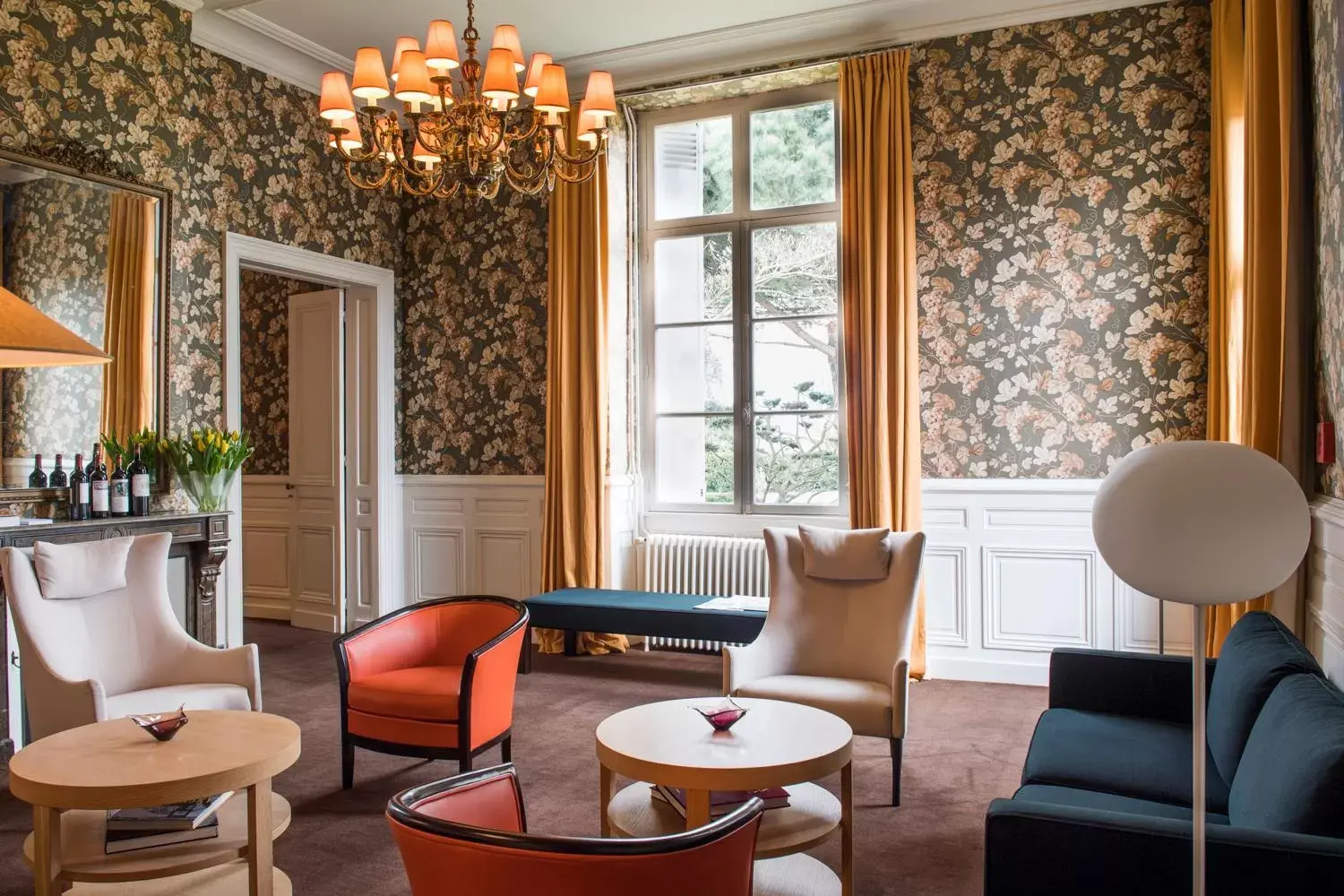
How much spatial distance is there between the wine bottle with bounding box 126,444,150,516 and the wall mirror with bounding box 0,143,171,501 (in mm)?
128

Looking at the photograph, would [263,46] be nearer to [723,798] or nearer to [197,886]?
[197,886]

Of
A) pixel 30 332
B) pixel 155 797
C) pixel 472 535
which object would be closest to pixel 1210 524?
pixel 30 332

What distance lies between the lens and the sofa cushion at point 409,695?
127 inches

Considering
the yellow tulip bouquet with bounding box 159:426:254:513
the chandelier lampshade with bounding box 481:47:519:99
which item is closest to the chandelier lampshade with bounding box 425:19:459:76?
the chandelier lampshade with bounding box 481:47:519:99

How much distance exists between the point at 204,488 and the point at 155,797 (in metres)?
2.47

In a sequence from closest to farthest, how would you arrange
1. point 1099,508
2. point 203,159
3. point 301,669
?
point 1099,508, point 203,159, point 301,669

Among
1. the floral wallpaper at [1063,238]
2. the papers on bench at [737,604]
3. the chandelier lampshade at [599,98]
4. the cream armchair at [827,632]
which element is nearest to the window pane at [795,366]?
the floral wallpaper at [1063,238]

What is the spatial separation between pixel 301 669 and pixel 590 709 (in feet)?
6.11

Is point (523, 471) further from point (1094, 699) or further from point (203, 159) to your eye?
point (1094, 699)

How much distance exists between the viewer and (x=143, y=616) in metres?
3.45

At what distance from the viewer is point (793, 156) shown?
551 cm

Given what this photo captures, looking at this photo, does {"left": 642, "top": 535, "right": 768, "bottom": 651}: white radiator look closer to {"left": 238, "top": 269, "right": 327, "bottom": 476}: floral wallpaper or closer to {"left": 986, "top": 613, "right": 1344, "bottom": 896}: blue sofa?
{"left": 986, "top": 613, "right": 1344, "bottom": 896}: blue sofa

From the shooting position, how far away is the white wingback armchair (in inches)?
119

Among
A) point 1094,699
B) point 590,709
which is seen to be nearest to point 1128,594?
point 1094,699
